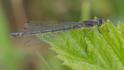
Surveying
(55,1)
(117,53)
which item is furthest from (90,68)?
(55,1)

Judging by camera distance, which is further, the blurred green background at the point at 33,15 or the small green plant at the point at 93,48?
the blurred green background at the point at 33,15

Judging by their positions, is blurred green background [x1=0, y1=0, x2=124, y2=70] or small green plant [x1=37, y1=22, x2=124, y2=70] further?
blurred green background [x1=0, y1=0, x2=124, y2=70]

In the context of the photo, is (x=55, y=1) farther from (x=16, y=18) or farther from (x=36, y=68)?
(x=36, y=68)

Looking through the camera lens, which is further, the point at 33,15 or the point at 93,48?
the point at 33,15
